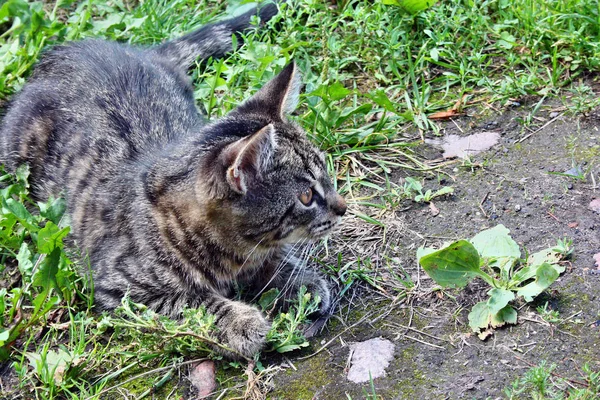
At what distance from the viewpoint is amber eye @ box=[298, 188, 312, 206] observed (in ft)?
10.5

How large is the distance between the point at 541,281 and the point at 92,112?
2.37 m

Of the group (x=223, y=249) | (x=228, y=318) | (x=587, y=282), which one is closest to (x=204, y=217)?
(x=223, y=249)

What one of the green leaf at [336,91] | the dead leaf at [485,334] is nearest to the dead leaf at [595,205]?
the dead leaf at [485,334]

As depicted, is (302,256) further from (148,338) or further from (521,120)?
(521,120)

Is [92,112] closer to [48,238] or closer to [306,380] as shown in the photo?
[48,238]

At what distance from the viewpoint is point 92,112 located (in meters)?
3.87

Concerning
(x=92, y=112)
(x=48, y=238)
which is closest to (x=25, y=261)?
(x=48, y=238)

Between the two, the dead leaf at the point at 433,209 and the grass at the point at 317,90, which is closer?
the grass at the point at 317,90

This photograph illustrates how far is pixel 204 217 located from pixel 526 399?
1.45m

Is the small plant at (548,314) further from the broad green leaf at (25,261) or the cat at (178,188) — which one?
the broad green leaf at (25,261)

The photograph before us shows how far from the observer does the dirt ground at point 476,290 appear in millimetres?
2754

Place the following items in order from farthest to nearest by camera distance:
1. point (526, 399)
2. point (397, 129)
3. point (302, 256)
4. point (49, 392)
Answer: point (397, 129) < point (302, 256) < point (49, 392) < point (526, 399)

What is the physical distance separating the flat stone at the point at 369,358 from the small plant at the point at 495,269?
0.34 meters

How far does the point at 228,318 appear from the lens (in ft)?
10.2
